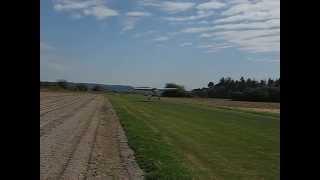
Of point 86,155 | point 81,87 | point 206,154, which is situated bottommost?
point 206,154

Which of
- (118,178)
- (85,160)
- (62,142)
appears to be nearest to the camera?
(118,178)

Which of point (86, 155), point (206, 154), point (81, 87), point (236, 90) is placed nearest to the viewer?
point (86, 155)

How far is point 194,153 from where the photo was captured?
51.5 feet

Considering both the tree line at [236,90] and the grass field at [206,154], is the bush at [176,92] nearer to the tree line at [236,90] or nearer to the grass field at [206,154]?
the tree line at [236,90]

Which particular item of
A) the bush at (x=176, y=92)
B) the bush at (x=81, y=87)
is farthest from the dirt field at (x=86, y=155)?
the bush at (x=81, y=87)

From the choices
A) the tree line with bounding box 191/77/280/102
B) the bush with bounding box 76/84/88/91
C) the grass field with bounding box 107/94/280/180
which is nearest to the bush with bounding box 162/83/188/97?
the tree line with bounding box 191/77/280/102

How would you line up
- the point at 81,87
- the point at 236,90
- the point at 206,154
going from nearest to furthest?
the point at 206,154
the point at 236,90
the point at 81,87

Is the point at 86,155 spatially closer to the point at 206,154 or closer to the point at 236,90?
the point at 206,154

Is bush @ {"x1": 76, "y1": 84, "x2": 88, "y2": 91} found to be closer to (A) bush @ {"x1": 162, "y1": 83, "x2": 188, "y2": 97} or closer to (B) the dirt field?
(A) bush @ {"x1": 162, "y1": 83, "x2": 188, "y2": 97}

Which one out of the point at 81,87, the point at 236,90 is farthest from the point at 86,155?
the point at 81,87

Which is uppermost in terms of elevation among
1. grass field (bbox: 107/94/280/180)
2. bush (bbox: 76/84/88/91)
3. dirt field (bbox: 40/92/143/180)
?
bush (bbox: 76/84/88/91)
